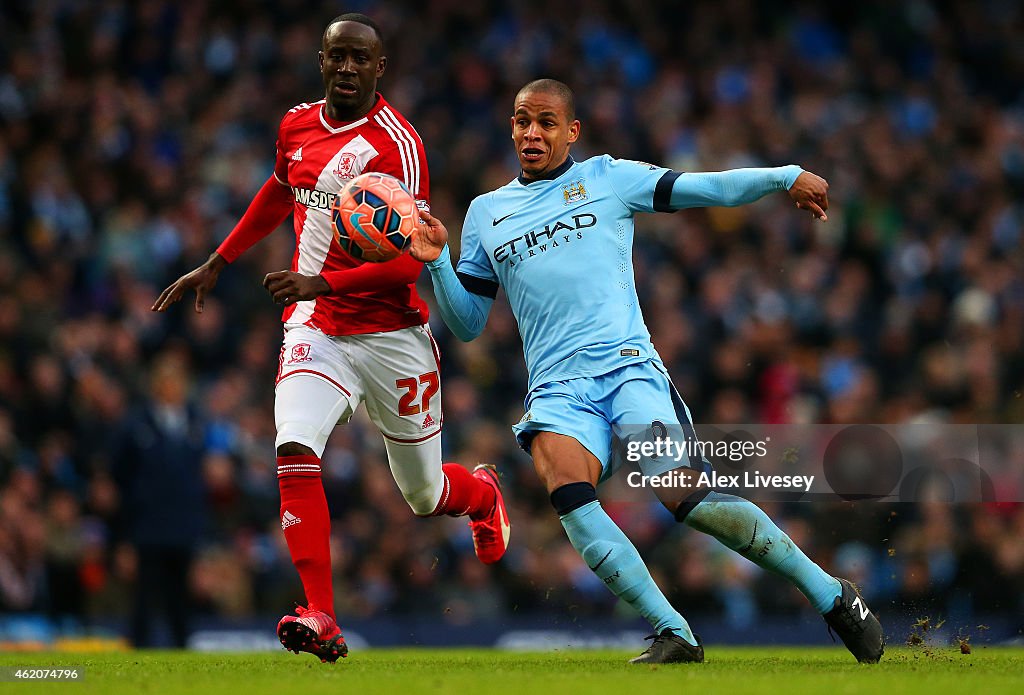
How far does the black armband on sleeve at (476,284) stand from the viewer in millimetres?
7184

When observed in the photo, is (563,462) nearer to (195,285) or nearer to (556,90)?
(556,90)

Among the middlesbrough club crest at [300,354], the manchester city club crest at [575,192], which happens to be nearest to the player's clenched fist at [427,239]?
the manchester city club crest at [575,192]

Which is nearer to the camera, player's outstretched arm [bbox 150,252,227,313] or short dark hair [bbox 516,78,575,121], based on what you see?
short dark hair [bbox 516,78,575,121]

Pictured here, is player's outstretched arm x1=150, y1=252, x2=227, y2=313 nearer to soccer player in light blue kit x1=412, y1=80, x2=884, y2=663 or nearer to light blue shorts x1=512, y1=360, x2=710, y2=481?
soccer player in light blue kit x1=412, y1=80, x2=884, y2=663

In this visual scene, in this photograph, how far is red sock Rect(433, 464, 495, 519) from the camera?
7754mm

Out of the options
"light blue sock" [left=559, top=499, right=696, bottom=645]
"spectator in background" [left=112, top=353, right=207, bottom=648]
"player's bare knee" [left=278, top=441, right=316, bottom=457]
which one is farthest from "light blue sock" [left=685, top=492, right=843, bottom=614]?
"spectator in background" [left=112, top=353, right=207, bottom=648]

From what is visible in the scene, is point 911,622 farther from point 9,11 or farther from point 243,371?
point 9,11

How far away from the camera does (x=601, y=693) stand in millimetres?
5117

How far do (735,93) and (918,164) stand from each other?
7.72 feet

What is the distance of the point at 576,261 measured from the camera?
6805mm

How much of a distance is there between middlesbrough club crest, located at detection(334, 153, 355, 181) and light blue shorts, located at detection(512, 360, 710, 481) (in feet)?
4.55

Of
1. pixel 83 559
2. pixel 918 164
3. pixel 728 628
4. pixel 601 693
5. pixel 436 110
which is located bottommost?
pixel 728 628

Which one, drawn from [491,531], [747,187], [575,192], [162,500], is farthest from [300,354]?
[162,500]

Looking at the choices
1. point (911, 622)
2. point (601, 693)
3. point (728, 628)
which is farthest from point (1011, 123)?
point (601, 693)
